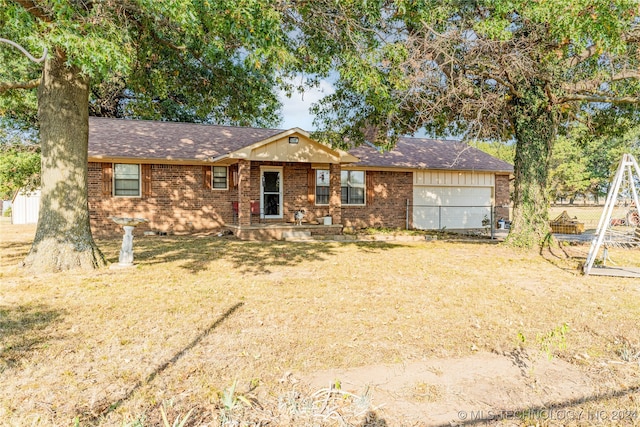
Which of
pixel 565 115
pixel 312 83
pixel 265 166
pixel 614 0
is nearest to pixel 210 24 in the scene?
pixel 312 83

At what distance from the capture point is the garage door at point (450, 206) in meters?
A: 19.0

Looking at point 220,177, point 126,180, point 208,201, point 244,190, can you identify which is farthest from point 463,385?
point 126,180

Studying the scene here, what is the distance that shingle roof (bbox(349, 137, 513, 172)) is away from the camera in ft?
60.1

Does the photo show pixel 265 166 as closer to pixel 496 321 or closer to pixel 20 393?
pixel 496 321

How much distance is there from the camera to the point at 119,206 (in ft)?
48.5

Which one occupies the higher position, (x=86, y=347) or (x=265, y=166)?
(x=265, y=166)

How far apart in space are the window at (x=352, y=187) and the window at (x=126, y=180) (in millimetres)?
8328

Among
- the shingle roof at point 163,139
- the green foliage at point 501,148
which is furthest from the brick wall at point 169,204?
the green foliage at point 501,148

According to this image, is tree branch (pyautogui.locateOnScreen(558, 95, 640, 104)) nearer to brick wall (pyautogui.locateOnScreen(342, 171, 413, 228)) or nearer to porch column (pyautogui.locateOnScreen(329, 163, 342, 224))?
porch column (pyautogui.locateOnScreen(329, 163, 342, 224))

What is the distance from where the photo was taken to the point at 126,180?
49.1 ft

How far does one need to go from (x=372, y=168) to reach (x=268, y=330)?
45.7 ft

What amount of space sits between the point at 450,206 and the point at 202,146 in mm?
11841

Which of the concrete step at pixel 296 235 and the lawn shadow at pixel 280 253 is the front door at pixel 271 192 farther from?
the lawn shadow at pixel 280 253

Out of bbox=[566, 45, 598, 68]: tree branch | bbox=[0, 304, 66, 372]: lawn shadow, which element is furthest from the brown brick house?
bbox=[0, 304, 66, 372]: lawn shadow
